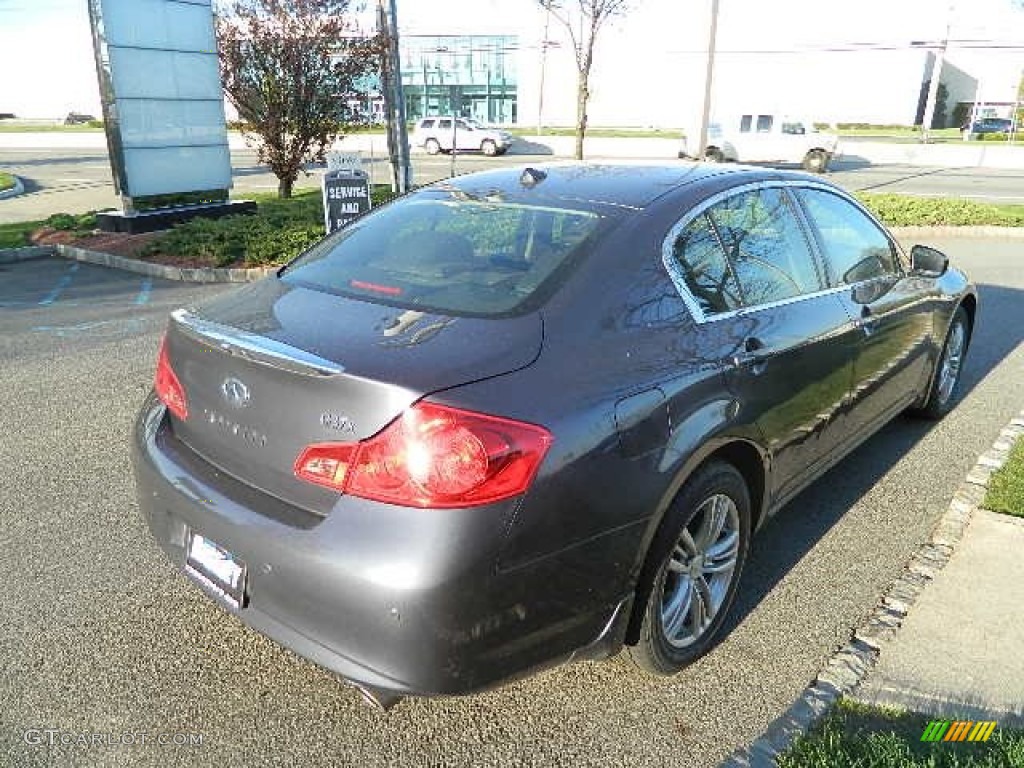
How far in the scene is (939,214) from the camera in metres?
13.3

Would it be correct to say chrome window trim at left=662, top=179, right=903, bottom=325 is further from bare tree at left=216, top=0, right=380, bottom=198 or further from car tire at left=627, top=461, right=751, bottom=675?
bare tree at left=216, top=0, right=380, bottom=198

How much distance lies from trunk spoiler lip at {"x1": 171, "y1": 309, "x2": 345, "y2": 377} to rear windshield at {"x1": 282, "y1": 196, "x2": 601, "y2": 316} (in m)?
0.39

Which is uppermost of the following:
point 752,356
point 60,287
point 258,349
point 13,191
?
point 258,349

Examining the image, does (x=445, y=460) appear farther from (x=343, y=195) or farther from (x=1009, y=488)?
(x=343, y=195)

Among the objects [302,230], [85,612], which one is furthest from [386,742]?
[302,230]

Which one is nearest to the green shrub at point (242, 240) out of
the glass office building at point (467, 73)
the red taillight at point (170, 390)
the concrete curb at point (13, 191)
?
the red taillight at point (170, 390)

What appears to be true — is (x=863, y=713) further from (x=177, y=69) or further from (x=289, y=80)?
(x=289, y=80)

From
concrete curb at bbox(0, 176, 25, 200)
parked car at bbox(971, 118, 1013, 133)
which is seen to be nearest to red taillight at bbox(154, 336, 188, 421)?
concrete curb at bbox(0, 176, 25, 200)

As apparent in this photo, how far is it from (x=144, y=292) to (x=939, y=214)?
41.1 ft

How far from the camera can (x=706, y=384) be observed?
2504 mm

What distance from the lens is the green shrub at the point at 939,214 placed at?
13.0m

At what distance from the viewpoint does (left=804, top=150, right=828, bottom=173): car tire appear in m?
25.7

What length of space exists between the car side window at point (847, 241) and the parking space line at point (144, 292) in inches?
265

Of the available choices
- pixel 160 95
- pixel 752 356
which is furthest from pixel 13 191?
pixel 752 356
